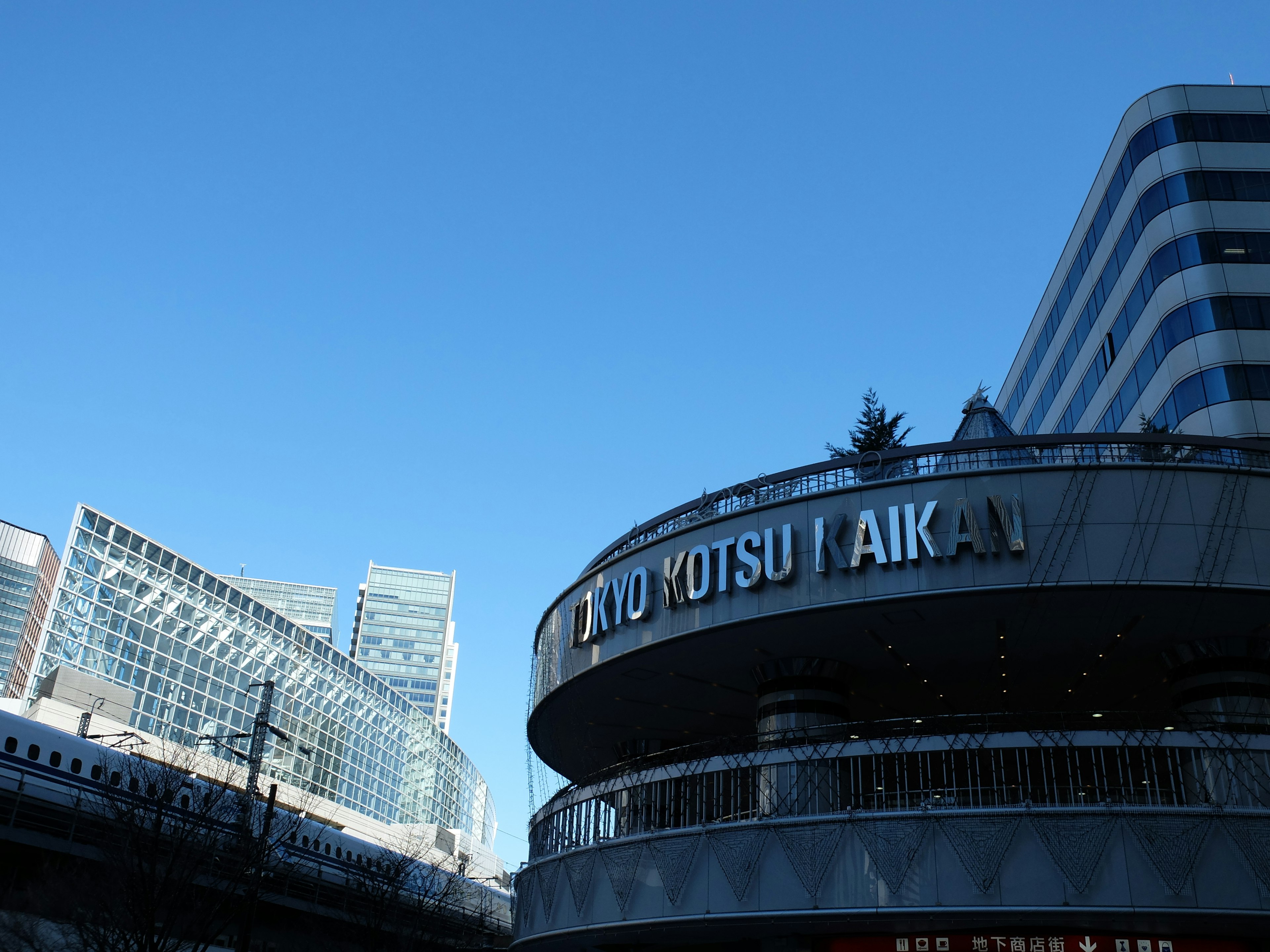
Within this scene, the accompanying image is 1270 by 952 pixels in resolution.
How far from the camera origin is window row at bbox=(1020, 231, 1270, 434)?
40.5 m

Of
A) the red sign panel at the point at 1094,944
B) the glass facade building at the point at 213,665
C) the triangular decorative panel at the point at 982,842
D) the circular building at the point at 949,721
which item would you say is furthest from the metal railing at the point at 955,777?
the glass facade building at the point at 213,665

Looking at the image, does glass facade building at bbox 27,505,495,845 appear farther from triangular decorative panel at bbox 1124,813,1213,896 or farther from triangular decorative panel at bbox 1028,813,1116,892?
triangular decorative panel at bbox 1124,813,1213,896

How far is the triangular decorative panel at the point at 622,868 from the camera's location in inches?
1102

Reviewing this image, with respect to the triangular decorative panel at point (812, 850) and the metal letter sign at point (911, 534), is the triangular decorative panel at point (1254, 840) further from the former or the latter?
the triangular decorative panel at point (812, 850)

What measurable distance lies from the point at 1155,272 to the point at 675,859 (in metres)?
31.3

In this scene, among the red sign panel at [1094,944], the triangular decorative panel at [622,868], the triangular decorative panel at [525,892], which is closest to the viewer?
the red sign panel at [1094,944]

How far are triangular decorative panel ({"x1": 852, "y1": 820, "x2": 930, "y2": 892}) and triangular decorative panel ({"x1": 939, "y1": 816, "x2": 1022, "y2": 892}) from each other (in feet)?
2.23

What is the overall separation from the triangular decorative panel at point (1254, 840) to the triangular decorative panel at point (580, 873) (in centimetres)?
1609

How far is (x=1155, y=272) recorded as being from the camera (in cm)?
4238

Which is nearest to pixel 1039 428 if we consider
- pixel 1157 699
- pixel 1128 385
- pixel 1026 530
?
pixel 1128 385

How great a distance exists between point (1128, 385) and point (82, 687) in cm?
8298

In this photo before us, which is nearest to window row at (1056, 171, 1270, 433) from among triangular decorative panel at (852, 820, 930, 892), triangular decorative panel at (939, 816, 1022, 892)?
triangular decorative panel at (939, 816, 1022, 892)

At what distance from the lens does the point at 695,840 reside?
26906 millimetres

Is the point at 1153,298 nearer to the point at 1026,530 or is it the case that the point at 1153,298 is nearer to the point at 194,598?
the point at 1026,530
